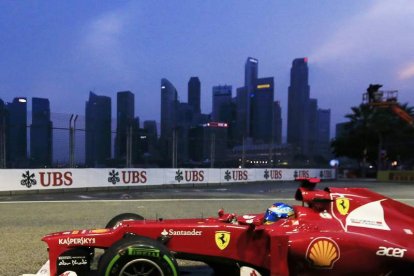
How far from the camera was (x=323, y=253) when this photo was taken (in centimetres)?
402

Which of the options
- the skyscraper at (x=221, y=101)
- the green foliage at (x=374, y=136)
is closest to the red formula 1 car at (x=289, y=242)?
the skyscraper at (x=221, y=101)

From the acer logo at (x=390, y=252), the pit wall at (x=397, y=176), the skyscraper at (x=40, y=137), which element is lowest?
the pit wall at (x=397, y=176)

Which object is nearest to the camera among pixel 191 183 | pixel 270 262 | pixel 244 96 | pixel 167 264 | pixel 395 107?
pixel 167 264

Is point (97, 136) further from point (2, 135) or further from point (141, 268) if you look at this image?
point (141, 268)

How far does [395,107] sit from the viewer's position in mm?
46344

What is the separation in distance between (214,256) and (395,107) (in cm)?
4656

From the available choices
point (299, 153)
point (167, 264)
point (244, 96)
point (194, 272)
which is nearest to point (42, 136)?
point (194, 272)

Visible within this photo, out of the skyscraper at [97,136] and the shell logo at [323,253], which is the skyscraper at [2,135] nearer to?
the skyscraper at [97,136]

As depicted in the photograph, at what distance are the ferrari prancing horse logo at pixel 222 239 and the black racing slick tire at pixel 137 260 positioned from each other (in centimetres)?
60

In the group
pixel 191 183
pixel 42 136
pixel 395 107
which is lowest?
pixel 191 183

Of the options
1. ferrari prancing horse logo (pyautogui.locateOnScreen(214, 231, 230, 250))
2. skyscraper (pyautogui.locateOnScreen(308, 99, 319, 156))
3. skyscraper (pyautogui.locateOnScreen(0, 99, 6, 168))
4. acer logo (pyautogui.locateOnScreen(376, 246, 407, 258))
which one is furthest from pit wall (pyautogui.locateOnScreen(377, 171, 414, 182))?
ferrari prancing horse logo (pyautogui.locateOnScreen(214, 231, 230, 250))

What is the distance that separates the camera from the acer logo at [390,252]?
4.00 meters

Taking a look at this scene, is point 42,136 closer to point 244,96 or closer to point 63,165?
point 63,165

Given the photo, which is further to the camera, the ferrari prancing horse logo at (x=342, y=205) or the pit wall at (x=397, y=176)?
the pit wall at (x=397, y=176)
